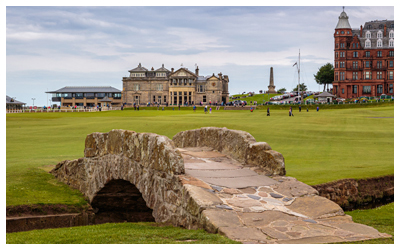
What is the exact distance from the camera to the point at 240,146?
50.4ft

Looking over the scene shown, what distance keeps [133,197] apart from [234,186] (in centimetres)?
725

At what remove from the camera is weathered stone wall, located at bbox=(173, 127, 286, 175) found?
1386 cm

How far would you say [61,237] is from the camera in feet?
35.0

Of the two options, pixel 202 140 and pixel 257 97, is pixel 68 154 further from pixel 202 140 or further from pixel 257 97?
pixel 257 97

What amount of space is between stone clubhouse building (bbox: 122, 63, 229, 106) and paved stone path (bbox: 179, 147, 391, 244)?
123277mm

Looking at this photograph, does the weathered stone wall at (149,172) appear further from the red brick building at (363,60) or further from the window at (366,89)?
the window at (366,89)

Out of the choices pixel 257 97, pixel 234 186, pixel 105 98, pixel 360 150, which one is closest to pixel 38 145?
pixel 360 150

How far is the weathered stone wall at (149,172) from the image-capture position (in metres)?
10.7

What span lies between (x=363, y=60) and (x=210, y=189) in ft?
405

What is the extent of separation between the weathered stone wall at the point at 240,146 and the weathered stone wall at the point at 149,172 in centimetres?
327

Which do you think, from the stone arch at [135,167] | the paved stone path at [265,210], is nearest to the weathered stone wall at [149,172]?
the stone arch at [135,167]

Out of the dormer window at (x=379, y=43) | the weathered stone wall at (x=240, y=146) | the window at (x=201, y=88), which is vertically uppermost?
the dormer window at (x=379, y=43)

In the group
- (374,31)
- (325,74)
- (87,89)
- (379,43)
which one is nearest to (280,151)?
(379,43)

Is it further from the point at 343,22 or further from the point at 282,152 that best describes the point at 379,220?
the point at 343,22
